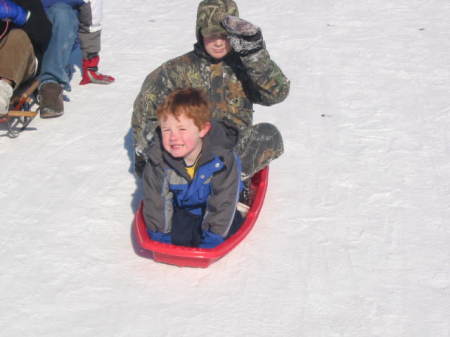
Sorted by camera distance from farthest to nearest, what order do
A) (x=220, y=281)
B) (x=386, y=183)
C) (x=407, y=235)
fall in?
(x=386, y=183), (x=407, y=235), (x=220, y=281)

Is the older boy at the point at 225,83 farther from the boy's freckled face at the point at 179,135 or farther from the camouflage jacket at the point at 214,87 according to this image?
the boy's freckled face at the point at 179,135

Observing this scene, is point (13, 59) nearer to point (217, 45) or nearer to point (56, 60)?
point (56, 60)

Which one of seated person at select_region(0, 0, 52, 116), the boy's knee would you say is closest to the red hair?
seated person at select_region(0, 0, 52, 116)

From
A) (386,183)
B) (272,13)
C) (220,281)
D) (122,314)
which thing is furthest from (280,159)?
(272,13)

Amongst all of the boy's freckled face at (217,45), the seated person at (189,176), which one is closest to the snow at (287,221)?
the seated person at (189,176)

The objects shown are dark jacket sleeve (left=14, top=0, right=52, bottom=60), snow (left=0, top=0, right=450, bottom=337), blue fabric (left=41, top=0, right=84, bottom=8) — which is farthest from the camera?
blue fabric (left=41, top=0, right=84, bottom=8)

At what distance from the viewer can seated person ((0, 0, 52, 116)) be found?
382cm

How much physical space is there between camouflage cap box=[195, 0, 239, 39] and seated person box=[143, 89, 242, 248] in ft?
1.36

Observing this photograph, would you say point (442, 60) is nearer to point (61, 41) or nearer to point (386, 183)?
point (386, 183)

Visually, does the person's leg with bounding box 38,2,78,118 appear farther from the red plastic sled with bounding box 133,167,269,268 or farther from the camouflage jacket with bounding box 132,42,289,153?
the red plastic sled with bounding box 133,167,269,268

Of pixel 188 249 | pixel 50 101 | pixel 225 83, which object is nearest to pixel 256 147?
pixel 225 83

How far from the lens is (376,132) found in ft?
12.8

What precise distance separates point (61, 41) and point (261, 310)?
2496 millimetres

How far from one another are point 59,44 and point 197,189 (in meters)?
1.98
